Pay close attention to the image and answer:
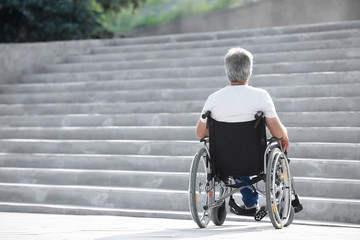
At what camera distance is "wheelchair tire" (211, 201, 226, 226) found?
4453 mm

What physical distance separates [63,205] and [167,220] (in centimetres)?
122

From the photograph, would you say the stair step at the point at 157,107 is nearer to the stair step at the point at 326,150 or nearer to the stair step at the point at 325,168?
the stair step at the point at 326,150

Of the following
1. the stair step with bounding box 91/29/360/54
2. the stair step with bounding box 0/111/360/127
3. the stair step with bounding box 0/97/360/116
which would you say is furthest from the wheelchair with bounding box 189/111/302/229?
the stair step with bounding box 91/29/360/54

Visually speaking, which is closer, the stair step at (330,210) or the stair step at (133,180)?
the stair step at (330,210)

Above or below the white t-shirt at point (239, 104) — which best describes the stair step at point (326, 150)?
below

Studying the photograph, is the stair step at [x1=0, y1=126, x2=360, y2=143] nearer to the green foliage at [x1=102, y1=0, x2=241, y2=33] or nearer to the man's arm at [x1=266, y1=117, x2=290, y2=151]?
the man's arm at [x1=266, y1=117, x2=290, y2=151]

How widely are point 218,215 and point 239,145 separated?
1.91 feet

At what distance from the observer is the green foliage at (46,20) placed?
11.1 m

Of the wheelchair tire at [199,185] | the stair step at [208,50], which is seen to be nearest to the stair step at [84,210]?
the wheelchair tire at [199,185]

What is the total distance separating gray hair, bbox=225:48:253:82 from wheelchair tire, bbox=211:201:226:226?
897mm

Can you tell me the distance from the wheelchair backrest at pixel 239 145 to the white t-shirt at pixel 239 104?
0.15 ft

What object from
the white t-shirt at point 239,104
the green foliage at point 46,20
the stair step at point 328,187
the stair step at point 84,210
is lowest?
the stair step at point 84,210

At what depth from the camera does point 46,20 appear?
1129 centimetres

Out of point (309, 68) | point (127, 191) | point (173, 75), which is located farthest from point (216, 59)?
point (127, 191)
